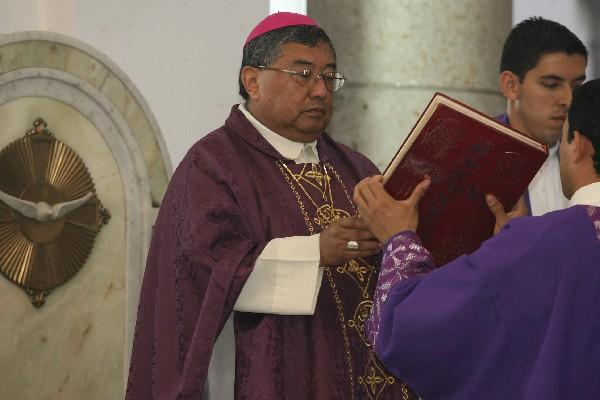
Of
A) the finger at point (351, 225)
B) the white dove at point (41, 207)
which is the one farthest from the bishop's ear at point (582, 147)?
the white dove at point (41, 207)

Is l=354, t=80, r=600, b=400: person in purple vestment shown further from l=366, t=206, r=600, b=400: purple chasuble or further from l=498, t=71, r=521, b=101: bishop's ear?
l=498, t=71, r=521, b=101: bishop's ear

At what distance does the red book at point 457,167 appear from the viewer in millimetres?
3045

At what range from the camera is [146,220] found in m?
4.54

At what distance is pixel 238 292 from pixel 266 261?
139mm

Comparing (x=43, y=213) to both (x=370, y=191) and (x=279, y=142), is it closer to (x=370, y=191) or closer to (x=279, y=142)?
(x=279, y=142)

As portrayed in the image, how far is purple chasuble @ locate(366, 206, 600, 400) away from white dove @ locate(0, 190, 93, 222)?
71.6 inches

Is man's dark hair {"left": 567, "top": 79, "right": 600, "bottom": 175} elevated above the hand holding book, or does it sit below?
above

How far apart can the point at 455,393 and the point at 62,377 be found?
1.99 m

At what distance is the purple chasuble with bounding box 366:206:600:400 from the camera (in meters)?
2.56

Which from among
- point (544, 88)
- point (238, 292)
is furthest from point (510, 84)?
point (238, 292)

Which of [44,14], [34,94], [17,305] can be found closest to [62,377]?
[17,305]

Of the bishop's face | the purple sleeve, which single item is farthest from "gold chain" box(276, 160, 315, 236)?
the purple sleeve

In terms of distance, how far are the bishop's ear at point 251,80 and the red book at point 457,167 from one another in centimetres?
81

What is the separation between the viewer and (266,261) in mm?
3443
